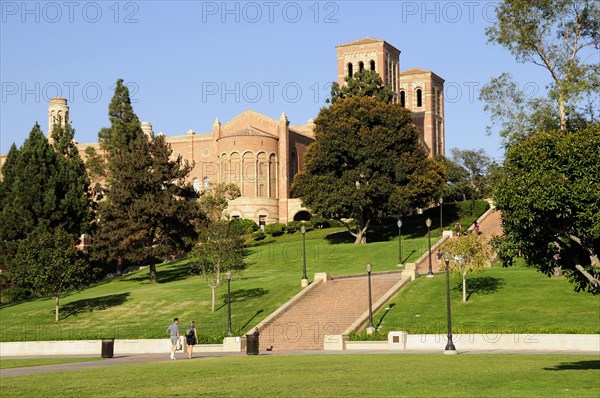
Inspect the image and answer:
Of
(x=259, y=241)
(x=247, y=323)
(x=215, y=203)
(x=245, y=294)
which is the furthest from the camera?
(x=259, y=241)

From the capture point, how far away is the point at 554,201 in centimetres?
2245

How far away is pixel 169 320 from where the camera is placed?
158ft

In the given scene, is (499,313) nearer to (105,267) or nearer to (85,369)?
(85,369)

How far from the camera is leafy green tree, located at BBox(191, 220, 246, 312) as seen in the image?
52.3m

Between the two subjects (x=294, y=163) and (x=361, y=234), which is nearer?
(x=361, y=234)

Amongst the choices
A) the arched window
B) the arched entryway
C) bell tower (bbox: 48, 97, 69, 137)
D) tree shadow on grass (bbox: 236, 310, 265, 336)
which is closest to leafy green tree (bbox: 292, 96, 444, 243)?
the arched entryway

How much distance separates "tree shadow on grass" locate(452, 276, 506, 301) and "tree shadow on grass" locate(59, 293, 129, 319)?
2163 cm

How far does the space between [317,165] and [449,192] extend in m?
36.9

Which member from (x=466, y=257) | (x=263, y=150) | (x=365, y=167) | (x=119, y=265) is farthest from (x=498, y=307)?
(x=263, y=150)

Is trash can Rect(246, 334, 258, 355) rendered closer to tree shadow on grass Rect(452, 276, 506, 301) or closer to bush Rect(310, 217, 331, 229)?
tree shadow on grass Rect(452, 276, 506, 301)

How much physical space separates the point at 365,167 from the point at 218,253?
25568 mm

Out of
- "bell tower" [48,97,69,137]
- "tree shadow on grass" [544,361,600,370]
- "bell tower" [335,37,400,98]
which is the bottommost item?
"tree shadow on grass" [544,361,600,370]

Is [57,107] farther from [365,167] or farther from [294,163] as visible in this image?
[365,167]

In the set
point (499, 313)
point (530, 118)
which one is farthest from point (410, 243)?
point (499, 313)
